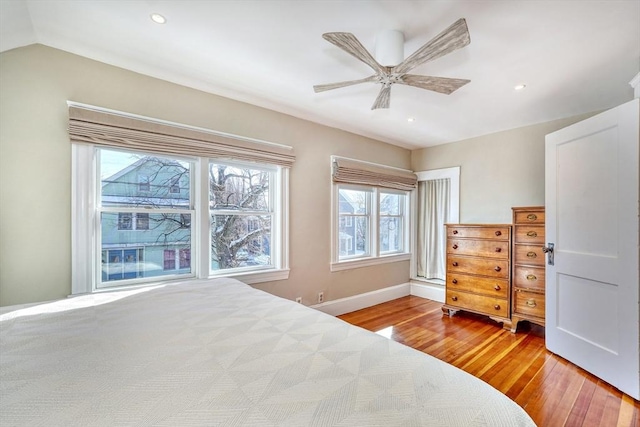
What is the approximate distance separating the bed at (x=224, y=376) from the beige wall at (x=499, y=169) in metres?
3.31

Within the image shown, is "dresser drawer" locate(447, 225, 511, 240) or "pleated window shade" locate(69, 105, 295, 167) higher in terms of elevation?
"pleated window shade" locate(69, 105, 295, 167)

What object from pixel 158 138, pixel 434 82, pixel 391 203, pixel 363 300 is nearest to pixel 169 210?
pixel 158 138

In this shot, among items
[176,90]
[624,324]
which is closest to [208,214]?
[176,90]

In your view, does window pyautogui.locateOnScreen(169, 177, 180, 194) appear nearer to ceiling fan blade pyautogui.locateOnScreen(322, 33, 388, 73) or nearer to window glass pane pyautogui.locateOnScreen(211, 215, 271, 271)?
window glass pane pyautogui.locateOnScreen(211, 215, 271, 271)

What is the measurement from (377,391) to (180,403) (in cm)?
52

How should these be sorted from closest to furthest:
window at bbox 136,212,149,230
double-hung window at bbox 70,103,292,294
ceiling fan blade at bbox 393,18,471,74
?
1. ceiling fan blade at bbox 393,18,471,74
2. double-hung window at bbox 70,103,292,294
3. window at bbox 136,212,149,230

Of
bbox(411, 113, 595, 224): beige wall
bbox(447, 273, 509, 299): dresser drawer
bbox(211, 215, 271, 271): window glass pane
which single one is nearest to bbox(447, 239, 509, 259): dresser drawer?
bbox(447, 273, 509, 299): dresser drawer

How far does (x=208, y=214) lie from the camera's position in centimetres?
252

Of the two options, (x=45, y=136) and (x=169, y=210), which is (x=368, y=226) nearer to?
(x=169, y=210)

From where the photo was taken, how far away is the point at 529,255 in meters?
2.91

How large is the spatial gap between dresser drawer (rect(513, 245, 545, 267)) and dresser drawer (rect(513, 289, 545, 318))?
320mm

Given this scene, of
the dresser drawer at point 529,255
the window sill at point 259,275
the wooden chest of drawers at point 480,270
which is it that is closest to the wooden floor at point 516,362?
the wooden chest of drawers at point 480,270

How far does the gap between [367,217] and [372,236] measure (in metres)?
0.28

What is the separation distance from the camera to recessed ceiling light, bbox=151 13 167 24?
5.34 feet
